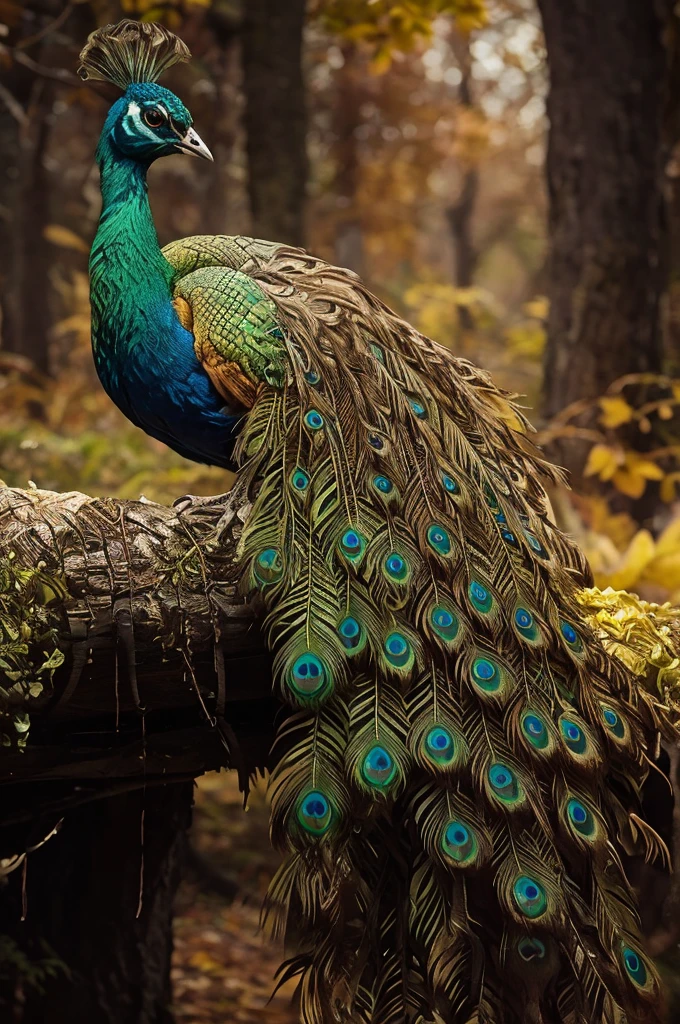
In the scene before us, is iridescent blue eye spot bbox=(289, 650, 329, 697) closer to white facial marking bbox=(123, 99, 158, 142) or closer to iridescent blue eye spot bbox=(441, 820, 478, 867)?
iridescent blue eye spot bbox=(441, 820, 478, 867)

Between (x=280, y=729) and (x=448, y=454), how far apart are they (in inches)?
40.2

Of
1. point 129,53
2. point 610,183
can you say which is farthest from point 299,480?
point 610,183

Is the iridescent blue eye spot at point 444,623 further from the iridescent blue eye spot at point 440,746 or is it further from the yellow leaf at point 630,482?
the yellow leaf at point 630,482

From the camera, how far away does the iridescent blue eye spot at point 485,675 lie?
2.94 m

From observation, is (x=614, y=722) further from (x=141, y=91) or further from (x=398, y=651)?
(x=141, y=91)

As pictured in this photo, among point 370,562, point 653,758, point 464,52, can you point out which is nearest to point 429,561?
point 370,562

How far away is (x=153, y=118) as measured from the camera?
3.41m

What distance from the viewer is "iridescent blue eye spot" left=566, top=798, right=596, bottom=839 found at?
2896 mm

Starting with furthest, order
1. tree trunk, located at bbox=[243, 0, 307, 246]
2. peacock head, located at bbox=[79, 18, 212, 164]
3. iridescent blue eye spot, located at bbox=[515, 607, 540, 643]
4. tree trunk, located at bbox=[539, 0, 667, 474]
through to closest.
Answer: tree trunk, located at bbox=[243, 0, 307, 246] < tree trunk, located at bbox=[539, 0, 667, 474] < peacock head, located at bbox=[79, 18, 212, 164] < iridescent blue eye spot, located at bbox=[515, 607, 540, 643]

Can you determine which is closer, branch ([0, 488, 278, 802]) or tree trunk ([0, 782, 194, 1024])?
branch ([0, 488, 278, 802])

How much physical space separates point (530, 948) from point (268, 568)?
1253 mm

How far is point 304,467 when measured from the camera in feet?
10.1

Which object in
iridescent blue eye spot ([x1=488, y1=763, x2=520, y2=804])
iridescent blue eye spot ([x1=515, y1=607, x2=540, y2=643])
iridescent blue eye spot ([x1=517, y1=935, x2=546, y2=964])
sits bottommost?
iridescent blue eye spot ([x1=517, y1=935, x2=546, y2=964])

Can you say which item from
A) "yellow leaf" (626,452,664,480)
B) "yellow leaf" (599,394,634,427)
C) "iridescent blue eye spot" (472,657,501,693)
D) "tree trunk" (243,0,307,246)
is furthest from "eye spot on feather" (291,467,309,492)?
"tree trunk" (243,0,307,246)
